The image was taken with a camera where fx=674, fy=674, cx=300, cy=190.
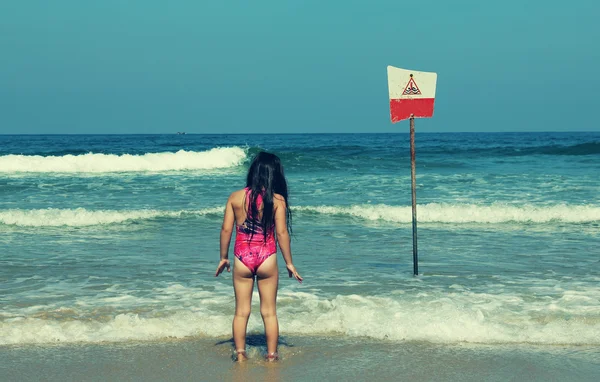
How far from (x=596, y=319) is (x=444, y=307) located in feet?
4.31

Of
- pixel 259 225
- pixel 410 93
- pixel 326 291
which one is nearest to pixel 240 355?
pixel 259 225

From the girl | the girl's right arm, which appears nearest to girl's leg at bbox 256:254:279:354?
the girl

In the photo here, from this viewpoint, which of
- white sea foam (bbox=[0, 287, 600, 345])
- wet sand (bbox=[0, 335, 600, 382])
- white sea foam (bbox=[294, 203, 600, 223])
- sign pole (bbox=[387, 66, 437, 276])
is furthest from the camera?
white sea foam (bbox=[294, 203, 600, 223])

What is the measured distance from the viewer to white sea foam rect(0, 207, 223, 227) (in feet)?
42.3

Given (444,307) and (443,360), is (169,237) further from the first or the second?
(443,360)

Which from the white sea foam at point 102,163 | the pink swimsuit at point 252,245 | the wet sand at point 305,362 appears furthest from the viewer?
the white sea foam at point 102,163

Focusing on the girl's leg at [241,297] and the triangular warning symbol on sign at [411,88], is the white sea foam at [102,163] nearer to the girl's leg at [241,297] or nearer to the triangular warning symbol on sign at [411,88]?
the triangular warning symbol on sign at [411,88]

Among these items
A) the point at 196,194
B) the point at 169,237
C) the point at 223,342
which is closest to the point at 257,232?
the point at 223,342

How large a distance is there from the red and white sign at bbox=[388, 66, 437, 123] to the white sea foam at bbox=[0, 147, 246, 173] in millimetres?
21545

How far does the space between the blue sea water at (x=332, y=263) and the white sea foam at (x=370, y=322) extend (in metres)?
0.02

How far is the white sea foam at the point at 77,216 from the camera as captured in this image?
12898mm

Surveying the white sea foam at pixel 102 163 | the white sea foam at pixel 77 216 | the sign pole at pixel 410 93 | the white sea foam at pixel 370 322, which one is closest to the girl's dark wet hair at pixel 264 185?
the white sea foam at pixel 370 322

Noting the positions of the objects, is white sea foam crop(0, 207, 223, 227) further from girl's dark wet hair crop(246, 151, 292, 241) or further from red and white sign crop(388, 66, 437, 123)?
girl's dark wet hair crop(246, 151, 292, 241)

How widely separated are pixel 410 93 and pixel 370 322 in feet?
8.61
